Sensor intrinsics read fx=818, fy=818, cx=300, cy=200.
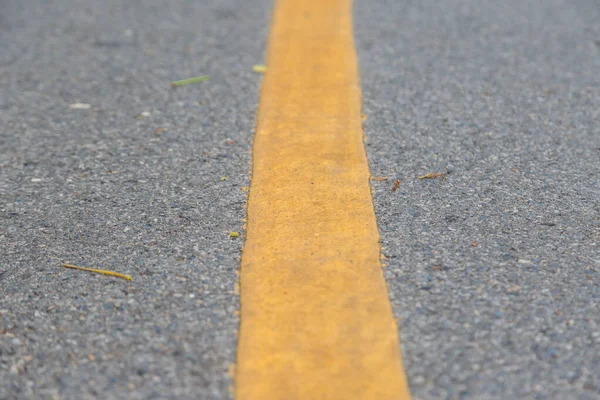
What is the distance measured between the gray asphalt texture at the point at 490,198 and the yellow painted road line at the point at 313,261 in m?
0.06

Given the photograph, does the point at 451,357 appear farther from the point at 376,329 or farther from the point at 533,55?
the point at 533,55

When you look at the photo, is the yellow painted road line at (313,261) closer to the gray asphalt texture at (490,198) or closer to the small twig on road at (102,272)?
the gray asphalt texture at (490,198)

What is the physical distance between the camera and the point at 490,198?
96.0 inches

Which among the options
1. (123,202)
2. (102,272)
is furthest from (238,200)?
(102,272)

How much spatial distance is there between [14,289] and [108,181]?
643 millimetres

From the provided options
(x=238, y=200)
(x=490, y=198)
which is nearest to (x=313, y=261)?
(x=238, y=200)

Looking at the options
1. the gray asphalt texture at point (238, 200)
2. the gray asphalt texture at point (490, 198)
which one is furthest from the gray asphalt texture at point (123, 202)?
the gray asphalt texture at point (490, 198)

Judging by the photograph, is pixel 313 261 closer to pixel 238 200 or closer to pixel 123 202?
pixel 238 200

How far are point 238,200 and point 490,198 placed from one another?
0.75 meters

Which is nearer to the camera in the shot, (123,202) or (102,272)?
(102,272)

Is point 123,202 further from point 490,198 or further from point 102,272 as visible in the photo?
point 490,198

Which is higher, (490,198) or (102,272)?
(490,198)

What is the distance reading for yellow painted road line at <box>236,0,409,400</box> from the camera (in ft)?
5.63

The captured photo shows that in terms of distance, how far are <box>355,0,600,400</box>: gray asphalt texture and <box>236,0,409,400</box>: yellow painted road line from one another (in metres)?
0.06
